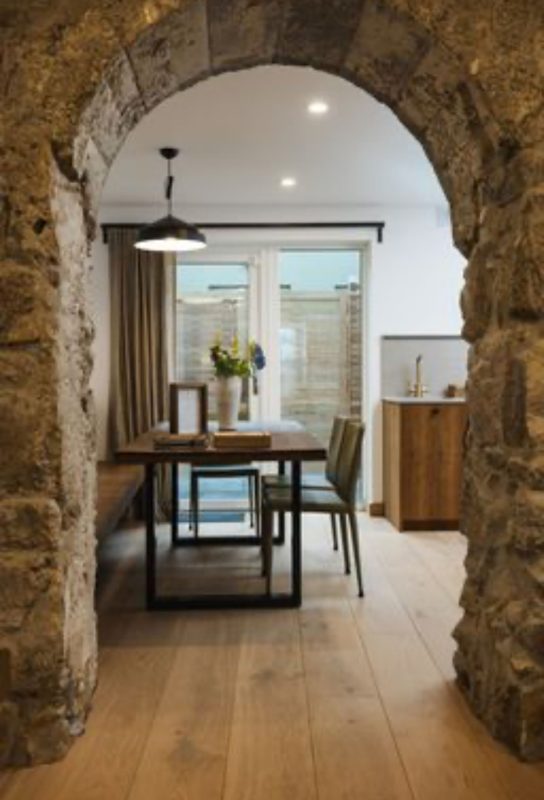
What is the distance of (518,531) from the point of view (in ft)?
6.35

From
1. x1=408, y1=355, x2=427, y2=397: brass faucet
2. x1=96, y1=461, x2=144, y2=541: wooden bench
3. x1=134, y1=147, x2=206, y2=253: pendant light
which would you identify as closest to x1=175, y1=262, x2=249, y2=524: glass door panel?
x1=96, y1=461, x2=144, y2=541: wooden bench

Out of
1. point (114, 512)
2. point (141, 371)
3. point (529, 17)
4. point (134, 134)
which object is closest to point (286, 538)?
point (114, 512)

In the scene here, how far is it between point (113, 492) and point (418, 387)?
2.49 metres

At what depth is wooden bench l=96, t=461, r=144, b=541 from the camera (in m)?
3.31

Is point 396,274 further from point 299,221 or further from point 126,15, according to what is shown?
point 126,15

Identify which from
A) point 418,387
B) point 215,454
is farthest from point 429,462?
point 215,454

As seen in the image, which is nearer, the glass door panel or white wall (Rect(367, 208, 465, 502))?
white wall (Rect(367, 208, 465, 502))

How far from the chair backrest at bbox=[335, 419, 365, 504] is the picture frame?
0.74m

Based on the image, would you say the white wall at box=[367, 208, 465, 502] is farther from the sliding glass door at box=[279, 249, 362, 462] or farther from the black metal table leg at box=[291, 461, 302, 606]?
the black metal table leg at box=[291, 461, 302, 606]

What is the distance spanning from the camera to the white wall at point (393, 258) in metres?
5.33

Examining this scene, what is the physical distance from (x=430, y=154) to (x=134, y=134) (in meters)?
1.97

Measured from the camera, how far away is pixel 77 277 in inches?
82.4

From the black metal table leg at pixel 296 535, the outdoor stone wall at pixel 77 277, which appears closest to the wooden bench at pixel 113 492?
the black metal table leg at pixel 296 535

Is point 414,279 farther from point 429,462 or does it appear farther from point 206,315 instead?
point 206,315
